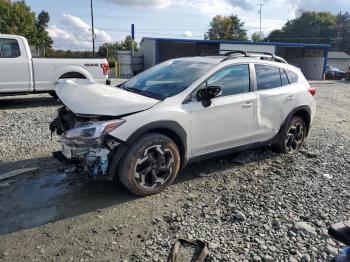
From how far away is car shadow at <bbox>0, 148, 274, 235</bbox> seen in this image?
3.95 m

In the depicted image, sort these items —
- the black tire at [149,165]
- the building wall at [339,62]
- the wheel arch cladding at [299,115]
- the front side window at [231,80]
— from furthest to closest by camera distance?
the building wall at [339,62] → the wheel arch cladding at [299,115] → the front side window at [231,80] → the black tire at [149,165]

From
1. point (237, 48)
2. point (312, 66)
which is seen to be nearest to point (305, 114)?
point (237, 48)

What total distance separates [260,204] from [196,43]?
1202 inches

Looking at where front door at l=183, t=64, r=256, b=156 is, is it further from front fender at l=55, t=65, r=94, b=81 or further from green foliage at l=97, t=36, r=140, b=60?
green foliage at l=97, t=36, r=140, b=60

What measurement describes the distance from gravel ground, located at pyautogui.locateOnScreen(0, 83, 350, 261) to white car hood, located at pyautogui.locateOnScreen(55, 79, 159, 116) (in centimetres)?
111

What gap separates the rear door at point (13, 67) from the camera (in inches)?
404

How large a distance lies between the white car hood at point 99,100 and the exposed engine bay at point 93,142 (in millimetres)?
101

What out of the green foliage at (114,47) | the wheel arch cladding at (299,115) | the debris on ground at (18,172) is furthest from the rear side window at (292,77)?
the green foliage at (114,47)

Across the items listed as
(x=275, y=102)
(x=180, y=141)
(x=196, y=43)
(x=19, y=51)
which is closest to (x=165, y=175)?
(x=180, y=141)

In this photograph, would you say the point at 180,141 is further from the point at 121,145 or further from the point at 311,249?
the point at 311,249

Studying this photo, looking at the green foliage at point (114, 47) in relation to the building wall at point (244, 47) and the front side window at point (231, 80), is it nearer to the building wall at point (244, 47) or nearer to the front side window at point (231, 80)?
the building wall at point (244, 47)

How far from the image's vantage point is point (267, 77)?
5.77 metres

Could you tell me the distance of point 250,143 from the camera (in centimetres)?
553

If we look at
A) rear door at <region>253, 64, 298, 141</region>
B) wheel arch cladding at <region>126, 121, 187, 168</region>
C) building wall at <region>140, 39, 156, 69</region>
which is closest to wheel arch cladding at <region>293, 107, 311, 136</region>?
rear door at <region>253, 64, 298, 141</region>
